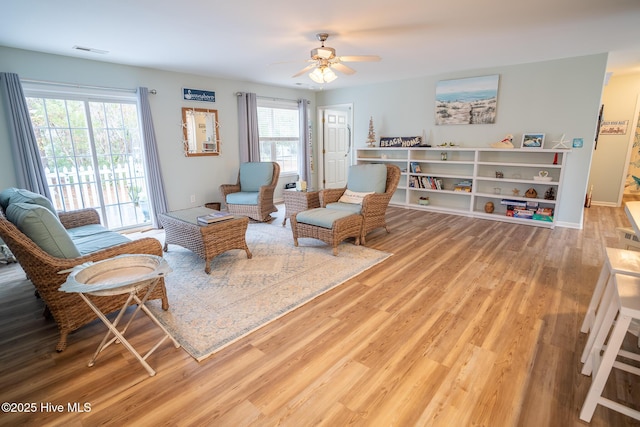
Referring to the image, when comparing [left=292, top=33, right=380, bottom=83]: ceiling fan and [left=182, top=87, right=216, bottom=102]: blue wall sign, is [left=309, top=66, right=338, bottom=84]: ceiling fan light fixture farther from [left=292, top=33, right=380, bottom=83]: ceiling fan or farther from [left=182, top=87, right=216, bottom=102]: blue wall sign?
[left=182, top=87, right=216, bottom=102]: blue wall sign

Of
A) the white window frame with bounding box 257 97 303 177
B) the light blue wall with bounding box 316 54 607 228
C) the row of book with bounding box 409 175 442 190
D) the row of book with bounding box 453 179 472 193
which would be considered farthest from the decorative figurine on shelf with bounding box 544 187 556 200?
the white window frame with bounding box 257 97 303 177

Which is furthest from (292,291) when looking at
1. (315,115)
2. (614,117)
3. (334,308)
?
(614,117)

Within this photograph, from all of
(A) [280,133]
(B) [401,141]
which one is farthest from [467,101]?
(A) [280,133]

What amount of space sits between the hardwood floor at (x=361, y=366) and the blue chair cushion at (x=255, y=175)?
293 centimetres

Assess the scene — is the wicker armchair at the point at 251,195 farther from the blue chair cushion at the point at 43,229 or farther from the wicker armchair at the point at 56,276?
the blue chair cushion at the point at 43,229

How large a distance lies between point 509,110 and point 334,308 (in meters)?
4.53

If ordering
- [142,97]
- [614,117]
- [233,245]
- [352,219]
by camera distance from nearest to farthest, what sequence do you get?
[233,245] → [352,219] → [142,97] → [614,117]

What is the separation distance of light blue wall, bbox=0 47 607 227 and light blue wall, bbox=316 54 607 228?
11 millimetres

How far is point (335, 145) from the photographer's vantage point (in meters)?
7.67

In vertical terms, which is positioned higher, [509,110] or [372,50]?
[372,50]

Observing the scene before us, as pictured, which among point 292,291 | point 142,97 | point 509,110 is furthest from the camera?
point 509,110

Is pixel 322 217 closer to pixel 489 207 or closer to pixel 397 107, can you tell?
pixel 489 207

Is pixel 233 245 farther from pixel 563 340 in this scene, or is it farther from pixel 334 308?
pixel 563 340

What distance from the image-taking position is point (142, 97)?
4555mm
